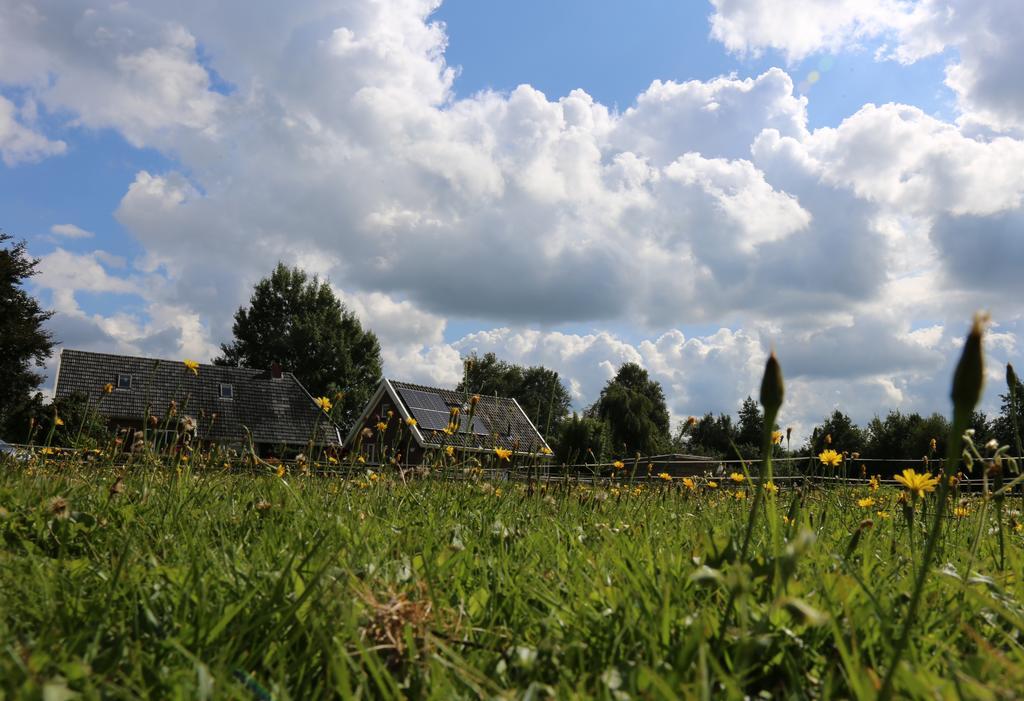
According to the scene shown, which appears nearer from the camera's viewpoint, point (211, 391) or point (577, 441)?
point (577, 441)

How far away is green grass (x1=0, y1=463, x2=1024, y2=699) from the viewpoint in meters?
1.56

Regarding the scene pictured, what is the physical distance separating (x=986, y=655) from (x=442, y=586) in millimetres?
1420

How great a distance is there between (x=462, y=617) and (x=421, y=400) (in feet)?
147

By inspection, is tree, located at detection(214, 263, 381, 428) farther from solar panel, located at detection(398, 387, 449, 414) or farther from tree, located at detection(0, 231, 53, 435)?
tree, located at detection(0, 231, 53, 435)

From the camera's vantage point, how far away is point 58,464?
544 cm

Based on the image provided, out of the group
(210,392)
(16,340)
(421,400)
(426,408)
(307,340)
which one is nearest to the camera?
(16,340)

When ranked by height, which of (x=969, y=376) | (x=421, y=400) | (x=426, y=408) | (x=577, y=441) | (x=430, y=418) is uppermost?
(x=421, y=400)

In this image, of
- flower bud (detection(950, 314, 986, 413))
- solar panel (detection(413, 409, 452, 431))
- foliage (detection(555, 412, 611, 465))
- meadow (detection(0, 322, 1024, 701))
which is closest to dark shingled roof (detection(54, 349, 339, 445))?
solar panel (detection(413, 409, 452, 431))

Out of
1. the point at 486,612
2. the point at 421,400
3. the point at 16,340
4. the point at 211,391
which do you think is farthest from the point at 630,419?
the point at 486,612

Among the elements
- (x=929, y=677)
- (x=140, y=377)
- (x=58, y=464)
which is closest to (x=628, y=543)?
(x=929, y=677)

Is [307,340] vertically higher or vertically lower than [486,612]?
higher

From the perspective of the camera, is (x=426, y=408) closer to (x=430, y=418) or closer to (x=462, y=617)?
(x=430, y=418)

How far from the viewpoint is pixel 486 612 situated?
2.16 m

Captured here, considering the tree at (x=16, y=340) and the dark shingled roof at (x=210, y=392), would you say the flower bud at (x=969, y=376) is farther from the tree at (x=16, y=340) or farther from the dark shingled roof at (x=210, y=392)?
the dark shingled roof at (x=210, y=392)
